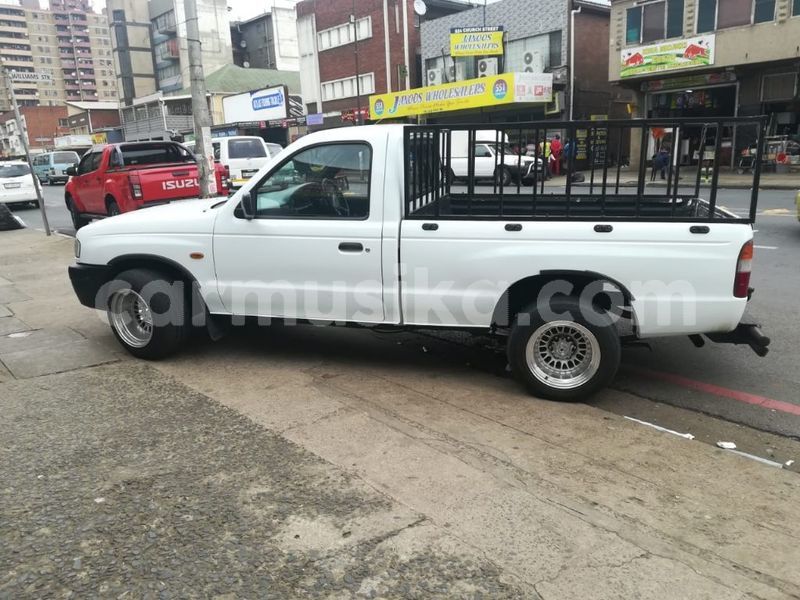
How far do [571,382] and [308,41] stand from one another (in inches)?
1801

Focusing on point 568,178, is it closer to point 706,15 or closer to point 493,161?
point 493,161

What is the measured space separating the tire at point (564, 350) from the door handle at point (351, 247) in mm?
1248

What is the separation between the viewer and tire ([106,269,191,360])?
5480 mm

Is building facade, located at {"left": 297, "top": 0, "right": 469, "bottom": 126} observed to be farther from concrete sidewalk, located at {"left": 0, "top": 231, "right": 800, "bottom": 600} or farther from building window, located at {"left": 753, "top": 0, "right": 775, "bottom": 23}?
concrete sidewalk, located at {"left": 0, "top": 231, "right": 800, "bottom": 600}

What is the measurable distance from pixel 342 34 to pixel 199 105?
36038 mm

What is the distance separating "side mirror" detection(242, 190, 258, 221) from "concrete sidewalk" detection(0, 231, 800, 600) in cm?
128

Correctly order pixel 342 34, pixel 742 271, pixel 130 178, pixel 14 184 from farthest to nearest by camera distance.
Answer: pixel 342 34, pixel 14 184, pixel 130 178, pixel 742 271

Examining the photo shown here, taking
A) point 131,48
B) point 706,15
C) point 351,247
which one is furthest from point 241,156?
point 131,48

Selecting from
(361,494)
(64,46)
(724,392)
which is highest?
(64,46)

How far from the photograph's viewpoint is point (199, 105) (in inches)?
394

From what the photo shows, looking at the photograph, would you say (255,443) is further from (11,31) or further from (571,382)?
(11,31)

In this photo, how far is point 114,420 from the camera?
4449 mm

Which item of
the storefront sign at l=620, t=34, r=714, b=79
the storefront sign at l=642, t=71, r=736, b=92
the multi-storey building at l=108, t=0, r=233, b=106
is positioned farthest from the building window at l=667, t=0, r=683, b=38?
the multi-storey building at l=108, t=0, r=233, b=106

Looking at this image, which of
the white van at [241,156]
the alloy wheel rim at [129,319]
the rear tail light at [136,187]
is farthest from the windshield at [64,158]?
the alloy wheel rim at [129,319]
